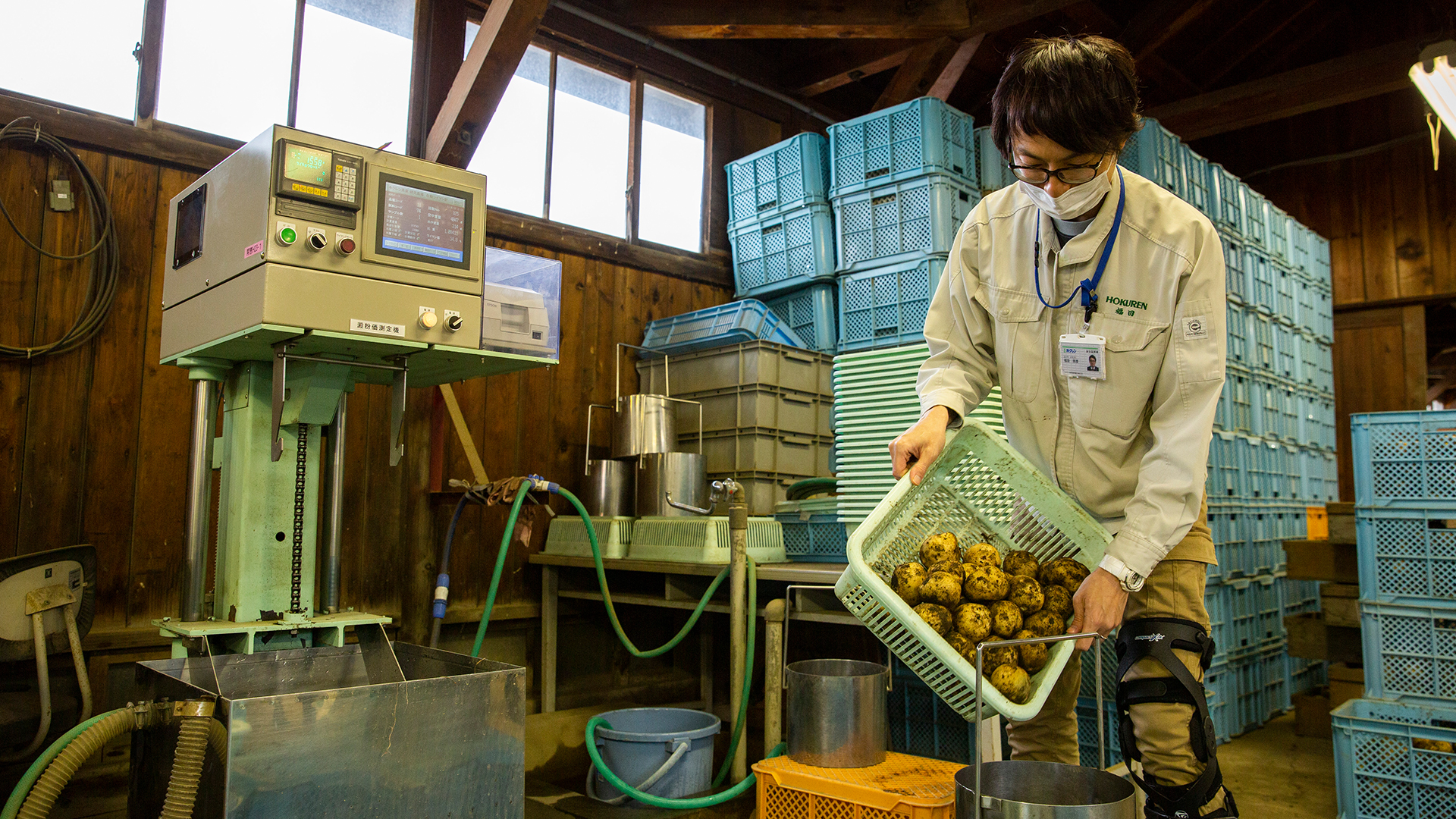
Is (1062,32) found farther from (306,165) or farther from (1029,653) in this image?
(1029,653)

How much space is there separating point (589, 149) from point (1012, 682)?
12.9ft

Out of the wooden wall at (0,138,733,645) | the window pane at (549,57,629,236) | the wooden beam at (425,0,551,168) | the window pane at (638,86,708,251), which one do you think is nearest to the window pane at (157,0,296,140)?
the wooden wall at (0,138,733,645)

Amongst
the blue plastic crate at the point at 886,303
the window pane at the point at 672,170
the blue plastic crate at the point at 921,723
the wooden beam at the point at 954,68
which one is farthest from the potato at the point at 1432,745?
the window pane at the point at 672,170

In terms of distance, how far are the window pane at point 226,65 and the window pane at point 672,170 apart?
6.07 feet

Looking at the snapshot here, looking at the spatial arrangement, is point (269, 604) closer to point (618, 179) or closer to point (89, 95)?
point (89, 95)

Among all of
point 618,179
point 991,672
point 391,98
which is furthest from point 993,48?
point 991,672

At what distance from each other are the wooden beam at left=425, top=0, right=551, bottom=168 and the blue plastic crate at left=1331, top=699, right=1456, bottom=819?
3753mm

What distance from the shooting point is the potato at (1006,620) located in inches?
59.6

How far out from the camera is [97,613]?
312cm

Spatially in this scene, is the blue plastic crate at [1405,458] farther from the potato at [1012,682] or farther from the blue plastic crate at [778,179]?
the blue plastic crate at [778,179]

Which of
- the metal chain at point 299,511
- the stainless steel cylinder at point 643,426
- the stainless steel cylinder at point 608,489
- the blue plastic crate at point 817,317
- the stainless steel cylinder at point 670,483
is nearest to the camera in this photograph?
the metal chain at point 299,511

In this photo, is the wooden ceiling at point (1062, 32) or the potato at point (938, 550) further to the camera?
the wooden ceiling at point (1062, 32)

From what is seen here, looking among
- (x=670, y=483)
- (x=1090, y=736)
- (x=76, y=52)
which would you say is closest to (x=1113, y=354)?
(x=1090, y=736)

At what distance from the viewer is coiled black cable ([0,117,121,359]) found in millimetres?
3068
